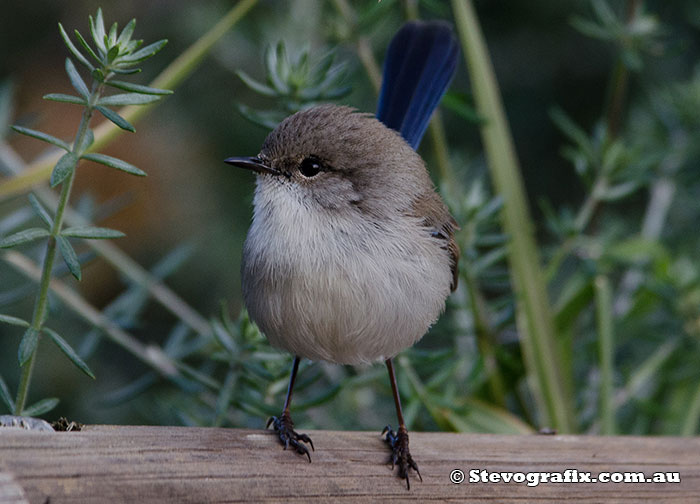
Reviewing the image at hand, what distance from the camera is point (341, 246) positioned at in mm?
1947

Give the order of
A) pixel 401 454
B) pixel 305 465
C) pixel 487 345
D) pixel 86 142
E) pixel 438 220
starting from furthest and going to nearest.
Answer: pixel 487 345
pixel 438 220
pixel 401 454
pixel 305 465
pixel 86 142

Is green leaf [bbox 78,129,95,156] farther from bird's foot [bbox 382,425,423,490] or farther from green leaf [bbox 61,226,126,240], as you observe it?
bird's foot [bbox 382,425,423,490]

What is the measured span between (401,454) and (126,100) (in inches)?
38.1

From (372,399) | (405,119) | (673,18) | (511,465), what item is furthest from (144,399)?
(673,18)

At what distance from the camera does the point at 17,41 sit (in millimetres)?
3746

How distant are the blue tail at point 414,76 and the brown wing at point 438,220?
10.6 inches

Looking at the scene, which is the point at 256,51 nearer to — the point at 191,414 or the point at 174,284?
the point at 174,284

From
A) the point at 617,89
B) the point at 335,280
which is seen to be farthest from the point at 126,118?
the point at 617,89

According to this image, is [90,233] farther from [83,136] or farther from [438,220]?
[438,220]

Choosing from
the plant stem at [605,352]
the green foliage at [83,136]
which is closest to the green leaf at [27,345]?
the green foliage at [83,136]

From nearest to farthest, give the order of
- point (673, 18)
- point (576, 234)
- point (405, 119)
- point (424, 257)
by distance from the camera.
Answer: point (424, 257), point (405, 119), point (576, 234), point (673, 18)

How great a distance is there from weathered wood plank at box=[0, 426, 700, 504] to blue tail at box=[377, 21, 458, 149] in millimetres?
954

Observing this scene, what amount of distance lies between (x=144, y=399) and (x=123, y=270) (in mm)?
814

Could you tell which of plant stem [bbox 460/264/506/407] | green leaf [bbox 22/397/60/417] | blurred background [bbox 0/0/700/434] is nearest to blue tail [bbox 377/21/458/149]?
blurred background [bbox 0/0/700/434]
